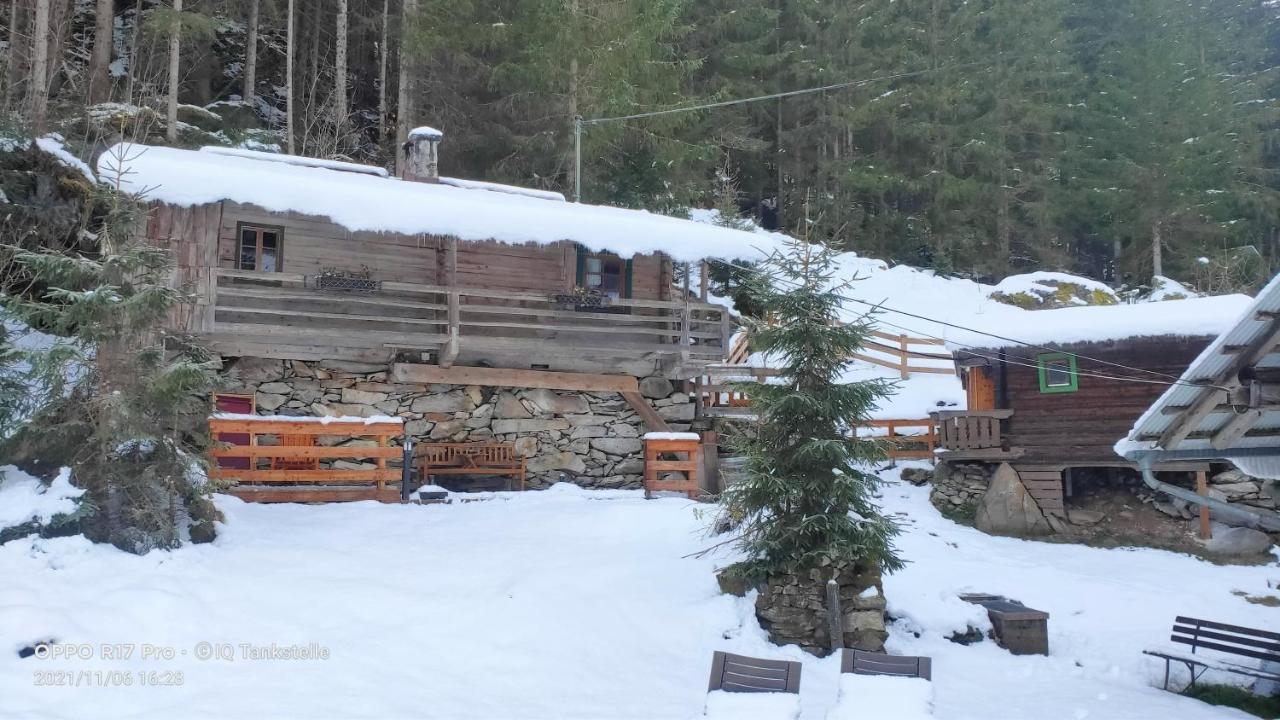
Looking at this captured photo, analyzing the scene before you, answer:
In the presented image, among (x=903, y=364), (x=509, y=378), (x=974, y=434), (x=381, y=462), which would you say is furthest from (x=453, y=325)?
(x=903, y=364)

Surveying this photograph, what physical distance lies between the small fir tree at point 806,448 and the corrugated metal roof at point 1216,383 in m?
2.70

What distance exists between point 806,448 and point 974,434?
9.24 metres

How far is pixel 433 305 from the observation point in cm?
1627

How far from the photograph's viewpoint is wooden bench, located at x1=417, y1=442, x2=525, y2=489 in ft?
54.2

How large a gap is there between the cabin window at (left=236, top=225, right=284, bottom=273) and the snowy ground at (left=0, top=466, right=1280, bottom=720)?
4.78 m

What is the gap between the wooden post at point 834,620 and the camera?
32.9 ft

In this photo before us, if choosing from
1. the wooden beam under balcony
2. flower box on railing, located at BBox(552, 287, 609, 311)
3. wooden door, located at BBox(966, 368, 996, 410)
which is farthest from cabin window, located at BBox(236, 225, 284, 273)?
wooden door, located at BBox(966, 368, 996, 410)

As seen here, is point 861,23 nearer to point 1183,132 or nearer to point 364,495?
point 1183,132

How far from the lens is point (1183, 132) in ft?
110

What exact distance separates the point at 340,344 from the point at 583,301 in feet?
14.0

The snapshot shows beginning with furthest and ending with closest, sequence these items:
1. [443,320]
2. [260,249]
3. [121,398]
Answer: [443,320]
[260,249]
[121,398]

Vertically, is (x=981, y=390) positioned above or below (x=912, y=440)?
above

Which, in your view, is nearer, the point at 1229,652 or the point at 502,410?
the point at 1229,652

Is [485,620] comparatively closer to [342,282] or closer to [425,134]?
[342,282]
